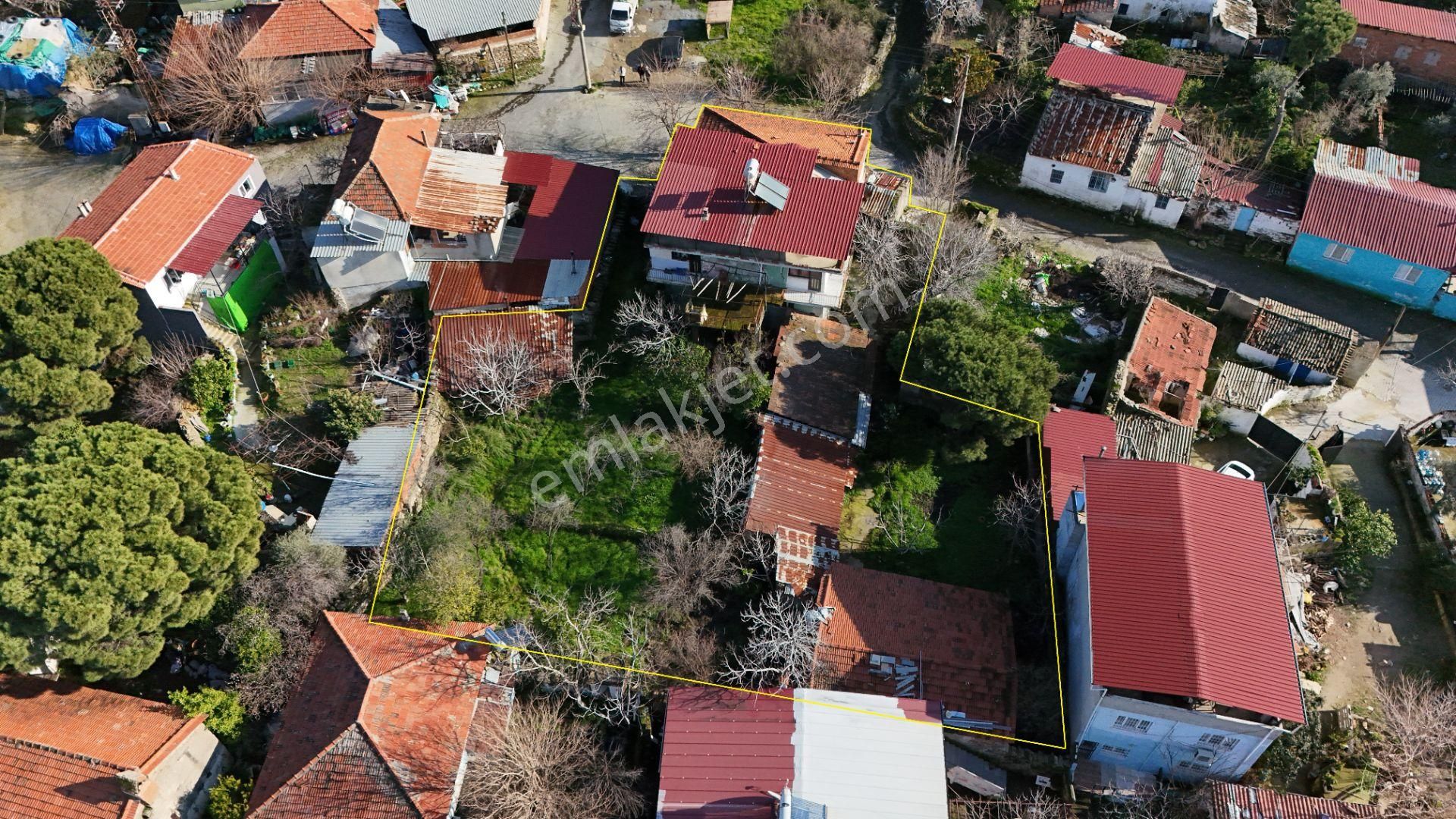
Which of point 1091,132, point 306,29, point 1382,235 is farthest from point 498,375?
point 1382,235

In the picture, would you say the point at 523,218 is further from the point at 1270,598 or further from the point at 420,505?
the point at 1270,598

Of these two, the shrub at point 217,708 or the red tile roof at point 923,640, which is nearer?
the shrub at point 217,708

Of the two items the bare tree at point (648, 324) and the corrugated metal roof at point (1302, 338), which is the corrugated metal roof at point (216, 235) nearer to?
the bare tree at point (648, 324)

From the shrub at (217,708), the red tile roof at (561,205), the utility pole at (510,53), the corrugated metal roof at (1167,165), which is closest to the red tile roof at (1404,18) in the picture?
the corrugated metal roof at (1167,165)

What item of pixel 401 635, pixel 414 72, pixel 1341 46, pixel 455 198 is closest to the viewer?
pixel 401 635

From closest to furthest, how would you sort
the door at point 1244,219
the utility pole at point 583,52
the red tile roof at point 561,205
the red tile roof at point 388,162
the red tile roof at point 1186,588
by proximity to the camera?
the red tile roof at point 1186,588 → the red tile roof at point 388,162 → the red tile roof at point 561,205 → the door at point 1244,219 → the utility pole at point 583,52

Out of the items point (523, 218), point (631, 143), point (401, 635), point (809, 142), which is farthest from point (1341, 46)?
point (401, 635)
